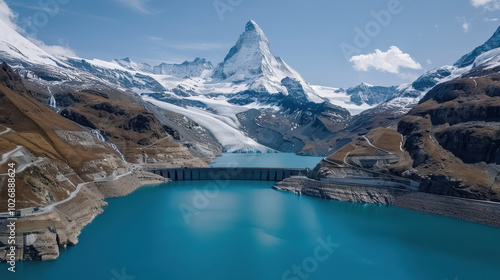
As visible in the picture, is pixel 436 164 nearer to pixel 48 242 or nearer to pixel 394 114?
pixel 48 242

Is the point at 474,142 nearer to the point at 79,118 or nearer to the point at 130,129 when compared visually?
the point at 130,129

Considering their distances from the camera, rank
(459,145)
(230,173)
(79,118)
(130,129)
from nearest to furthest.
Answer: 1. (459,145)
2. (79,118)
3. (230,173)
4. (130,129)

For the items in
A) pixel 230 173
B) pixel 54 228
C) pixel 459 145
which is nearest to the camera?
pixel 54 228

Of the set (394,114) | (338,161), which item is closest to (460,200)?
(338,161)

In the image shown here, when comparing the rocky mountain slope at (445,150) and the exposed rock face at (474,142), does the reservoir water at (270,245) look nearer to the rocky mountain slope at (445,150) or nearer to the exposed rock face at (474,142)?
the rocky mountain slope at (445,150)

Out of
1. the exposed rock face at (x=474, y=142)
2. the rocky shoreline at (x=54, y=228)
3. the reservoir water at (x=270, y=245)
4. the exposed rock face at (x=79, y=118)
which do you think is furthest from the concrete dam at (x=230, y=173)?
the rocky shoreline at (x=54, y=228)

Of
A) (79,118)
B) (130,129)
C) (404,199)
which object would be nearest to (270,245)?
(404,199)

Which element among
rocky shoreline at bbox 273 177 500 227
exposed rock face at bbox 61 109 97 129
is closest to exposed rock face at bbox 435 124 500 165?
rocky shoreline at bbox 273 177 500 227
